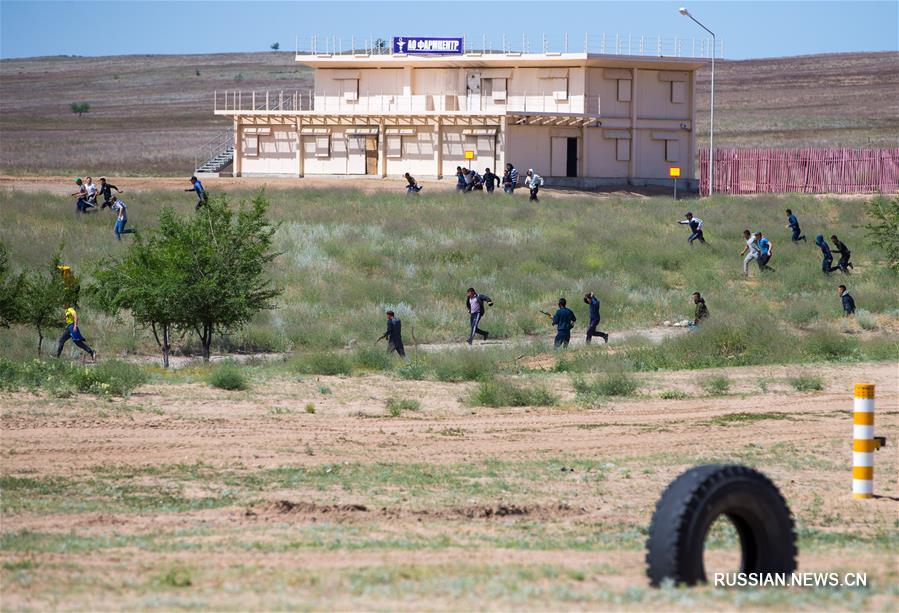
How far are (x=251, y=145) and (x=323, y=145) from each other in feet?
12.5

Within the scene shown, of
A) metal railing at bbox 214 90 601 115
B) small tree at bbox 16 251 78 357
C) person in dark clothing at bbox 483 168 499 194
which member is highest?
metal railing at bbox 214 90 601 115

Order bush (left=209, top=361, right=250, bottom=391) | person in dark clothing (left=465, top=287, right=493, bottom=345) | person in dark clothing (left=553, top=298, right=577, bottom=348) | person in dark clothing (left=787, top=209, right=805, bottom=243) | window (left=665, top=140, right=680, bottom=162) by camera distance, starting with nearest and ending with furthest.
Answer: bush (left=209, top=361, right=250, bottom=391) → person in dark clothing (left=553, top=298, right=577, bottom=348) → person in dark clothing (left=465, top=287, right=493, bottom=345) → person in dark clothing (left=787, top=209, right=805, bottom=243) → window (left=665, top=140, right=680, bottom=162)

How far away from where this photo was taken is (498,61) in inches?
2334

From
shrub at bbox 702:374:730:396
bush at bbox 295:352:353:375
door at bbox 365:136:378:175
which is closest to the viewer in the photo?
shrub at bbox 702:374:730:396

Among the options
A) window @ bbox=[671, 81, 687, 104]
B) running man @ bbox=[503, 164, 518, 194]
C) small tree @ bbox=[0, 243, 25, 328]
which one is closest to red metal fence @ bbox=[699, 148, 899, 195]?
window @ bbox=[671, 81, 687, 104]

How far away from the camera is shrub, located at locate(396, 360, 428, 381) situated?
863 inches

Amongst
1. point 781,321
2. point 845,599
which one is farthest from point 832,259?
point 845,599

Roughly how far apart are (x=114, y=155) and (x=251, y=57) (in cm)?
8221

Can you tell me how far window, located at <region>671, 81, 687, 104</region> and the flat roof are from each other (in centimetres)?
81

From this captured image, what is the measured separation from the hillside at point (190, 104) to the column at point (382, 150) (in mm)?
21499

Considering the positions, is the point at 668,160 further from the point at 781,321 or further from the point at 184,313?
the point at 184,313

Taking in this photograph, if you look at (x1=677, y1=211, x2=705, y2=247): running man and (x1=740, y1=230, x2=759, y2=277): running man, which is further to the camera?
(x1=677, y1=211, x2=705, y2=247): running man

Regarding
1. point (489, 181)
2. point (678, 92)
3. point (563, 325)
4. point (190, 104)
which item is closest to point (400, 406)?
point (563, 325)

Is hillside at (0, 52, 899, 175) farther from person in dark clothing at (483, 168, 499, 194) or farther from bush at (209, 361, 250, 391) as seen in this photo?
bush at (209, 361, 250, 391)
